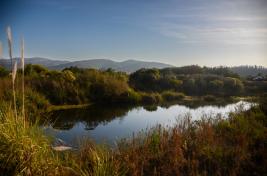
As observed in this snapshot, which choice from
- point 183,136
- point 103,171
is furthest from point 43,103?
point 103,171

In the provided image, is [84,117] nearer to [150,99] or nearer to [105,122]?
[105,122]

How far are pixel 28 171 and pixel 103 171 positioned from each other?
0.98 m

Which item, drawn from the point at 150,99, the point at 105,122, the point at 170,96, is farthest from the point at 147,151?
the point at 170,96

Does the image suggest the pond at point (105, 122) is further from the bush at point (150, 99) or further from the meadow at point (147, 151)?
the bush at point (150, 99)

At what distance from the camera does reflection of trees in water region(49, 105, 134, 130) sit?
9.44 m

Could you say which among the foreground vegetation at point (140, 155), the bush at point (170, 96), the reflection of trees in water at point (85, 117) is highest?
the foreground vegetation at point (140, 155)

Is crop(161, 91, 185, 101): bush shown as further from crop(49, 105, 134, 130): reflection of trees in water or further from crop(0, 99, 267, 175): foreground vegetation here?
crop(0, 99, 267, 175): foreground vegetation

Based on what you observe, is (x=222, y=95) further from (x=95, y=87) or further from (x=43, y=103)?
(x=43, y=103)

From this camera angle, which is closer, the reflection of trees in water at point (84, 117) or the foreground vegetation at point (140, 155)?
the foreground vegetation at point (140, 155)

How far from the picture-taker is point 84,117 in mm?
10922

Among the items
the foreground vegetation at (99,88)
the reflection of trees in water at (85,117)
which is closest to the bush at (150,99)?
the foreground vegetation at (99,88)

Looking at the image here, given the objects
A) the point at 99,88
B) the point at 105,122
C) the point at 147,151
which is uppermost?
the point at 99,88

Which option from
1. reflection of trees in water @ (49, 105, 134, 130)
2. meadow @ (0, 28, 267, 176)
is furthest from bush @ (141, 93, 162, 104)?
meadow @ (0, 28, 267, 176)

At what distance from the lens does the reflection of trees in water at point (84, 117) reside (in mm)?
9438
